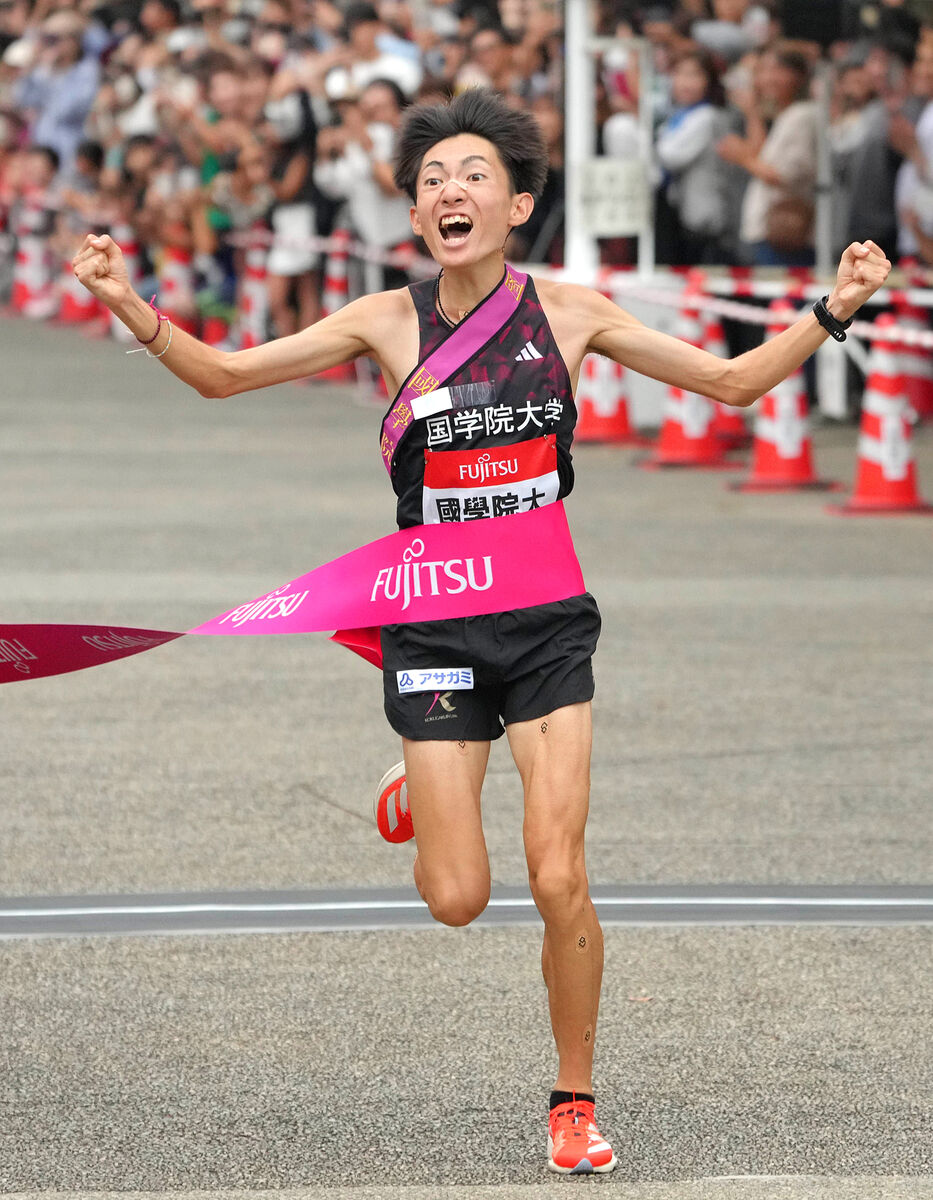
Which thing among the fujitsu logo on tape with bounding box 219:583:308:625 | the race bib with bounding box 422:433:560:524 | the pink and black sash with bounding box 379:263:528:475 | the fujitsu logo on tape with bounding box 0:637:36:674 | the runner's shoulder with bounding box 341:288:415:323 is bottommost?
the fujitsu logo on tape with bounding box 0:637:36:674

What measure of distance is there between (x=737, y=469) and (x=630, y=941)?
9.84 metres

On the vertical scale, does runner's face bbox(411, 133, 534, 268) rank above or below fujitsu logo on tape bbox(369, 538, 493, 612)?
above

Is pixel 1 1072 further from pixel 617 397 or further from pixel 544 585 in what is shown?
pixel 617 397

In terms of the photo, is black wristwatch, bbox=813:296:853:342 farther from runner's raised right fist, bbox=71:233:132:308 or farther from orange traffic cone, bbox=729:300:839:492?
orange traffic cone, bbox=729:300:839:492

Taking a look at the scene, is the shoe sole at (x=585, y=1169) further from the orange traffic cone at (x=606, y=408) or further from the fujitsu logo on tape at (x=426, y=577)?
the orange traffic cone at (x=606, y=408)

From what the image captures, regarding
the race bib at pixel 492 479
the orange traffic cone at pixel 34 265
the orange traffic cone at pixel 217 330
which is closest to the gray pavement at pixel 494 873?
the race bib at pixel 492 479

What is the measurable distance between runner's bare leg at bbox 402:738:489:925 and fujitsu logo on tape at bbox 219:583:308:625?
1.74 ft

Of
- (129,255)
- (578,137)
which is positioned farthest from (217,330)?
(578,137)

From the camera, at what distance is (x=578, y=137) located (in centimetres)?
1828

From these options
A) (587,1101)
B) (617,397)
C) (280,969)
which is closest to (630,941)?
(280,969)

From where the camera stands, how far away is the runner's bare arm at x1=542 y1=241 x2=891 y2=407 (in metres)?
4.84

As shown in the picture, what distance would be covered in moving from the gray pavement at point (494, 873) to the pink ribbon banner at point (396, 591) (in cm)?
88

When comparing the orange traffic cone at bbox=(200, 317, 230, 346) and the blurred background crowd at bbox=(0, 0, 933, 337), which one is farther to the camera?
the orange traffic cone at bbox=(200, 317, 230, 346)

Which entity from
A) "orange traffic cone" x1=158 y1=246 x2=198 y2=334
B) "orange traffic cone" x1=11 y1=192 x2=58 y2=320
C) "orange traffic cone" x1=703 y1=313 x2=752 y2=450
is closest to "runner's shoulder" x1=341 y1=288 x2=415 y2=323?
"orange traffic cone" x1=703 y1=313 x2=752 y2=450
